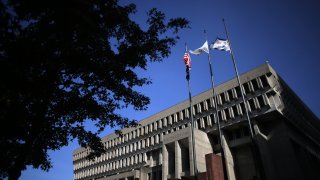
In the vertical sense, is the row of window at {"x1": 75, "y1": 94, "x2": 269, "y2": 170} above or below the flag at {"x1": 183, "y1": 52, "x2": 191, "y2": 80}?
above

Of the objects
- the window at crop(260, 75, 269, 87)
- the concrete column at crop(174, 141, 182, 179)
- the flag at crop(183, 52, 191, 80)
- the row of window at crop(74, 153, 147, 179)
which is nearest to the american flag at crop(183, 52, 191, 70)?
the flag at crop(183, 52, 191, 80)

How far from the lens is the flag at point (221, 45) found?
23952 millimetres

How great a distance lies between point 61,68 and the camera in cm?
1227

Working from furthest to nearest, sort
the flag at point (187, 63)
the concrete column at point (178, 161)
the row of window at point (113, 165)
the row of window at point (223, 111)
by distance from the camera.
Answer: the row of window at point (113, 165), the row of window at point (223, 111), the concrete column at point (178, 161), the flag at point (187, 63)

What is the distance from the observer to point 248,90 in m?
41.5

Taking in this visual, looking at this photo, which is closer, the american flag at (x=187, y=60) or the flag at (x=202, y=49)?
the american flag at (x=187, y=60)

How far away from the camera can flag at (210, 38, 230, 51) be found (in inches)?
943

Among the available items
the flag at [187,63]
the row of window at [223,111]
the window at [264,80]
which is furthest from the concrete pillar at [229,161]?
the flag at [187,63]

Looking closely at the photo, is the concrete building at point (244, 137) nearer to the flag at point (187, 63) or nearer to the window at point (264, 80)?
the window at point (264, 80)

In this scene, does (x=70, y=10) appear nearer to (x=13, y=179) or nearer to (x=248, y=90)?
(x=13, y=179)

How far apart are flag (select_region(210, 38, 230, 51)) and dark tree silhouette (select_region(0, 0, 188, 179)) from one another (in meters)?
10.8

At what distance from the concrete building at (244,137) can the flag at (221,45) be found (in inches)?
565

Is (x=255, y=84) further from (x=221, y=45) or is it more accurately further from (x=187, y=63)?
(x=187, y=63)

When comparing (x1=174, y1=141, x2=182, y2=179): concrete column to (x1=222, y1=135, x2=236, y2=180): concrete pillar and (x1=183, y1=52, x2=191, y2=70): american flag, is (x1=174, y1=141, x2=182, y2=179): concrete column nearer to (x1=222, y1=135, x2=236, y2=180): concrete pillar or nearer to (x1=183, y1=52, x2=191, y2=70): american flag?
(x1=222, y1=135, x2=236, y2=180): concrete pillar
